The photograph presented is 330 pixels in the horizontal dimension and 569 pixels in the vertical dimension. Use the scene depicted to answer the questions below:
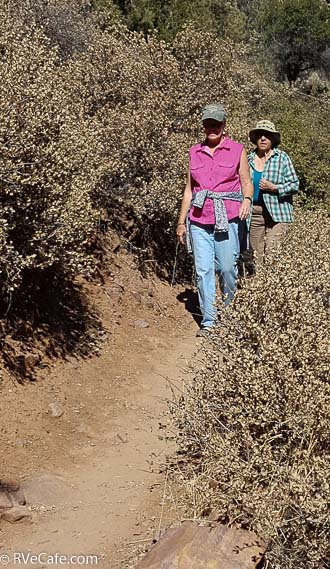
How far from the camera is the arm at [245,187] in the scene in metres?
5.86

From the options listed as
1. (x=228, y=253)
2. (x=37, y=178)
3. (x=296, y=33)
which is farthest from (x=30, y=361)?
(x=296, y=33)

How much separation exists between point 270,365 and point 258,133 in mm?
3428

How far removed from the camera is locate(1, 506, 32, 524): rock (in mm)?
3814

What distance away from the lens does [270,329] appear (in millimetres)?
3695

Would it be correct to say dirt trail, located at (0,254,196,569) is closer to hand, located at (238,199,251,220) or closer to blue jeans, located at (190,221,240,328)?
blue jeans, located at (190,221,240,328)

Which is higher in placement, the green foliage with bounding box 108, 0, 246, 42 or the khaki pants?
the green foliage with bounding box 108, 0, 246, 42

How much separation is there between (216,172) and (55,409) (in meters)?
2.24

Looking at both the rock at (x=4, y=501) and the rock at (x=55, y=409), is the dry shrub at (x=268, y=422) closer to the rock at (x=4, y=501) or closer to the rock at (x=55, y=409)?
the rock at (x=4, y=501)

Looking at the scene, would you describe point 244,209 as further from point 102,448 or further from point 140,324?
point 102,448

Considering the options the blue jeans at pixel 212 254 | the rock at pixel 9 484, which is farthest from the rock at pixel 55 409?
the blue jeans at pixel 212 254

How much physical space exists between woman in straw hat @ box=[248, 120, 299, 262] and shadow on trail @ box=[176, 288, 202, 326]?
1035 millimetres

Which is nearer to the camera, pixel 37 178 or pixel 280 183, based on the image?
pixel 37 178

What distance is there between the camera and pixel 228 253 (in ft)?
19.6

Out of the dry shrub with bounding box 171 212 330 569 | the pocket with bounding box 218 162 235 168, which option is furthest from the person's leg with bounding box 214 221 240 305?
the dry shrub with bounding box 171 212 330 569
